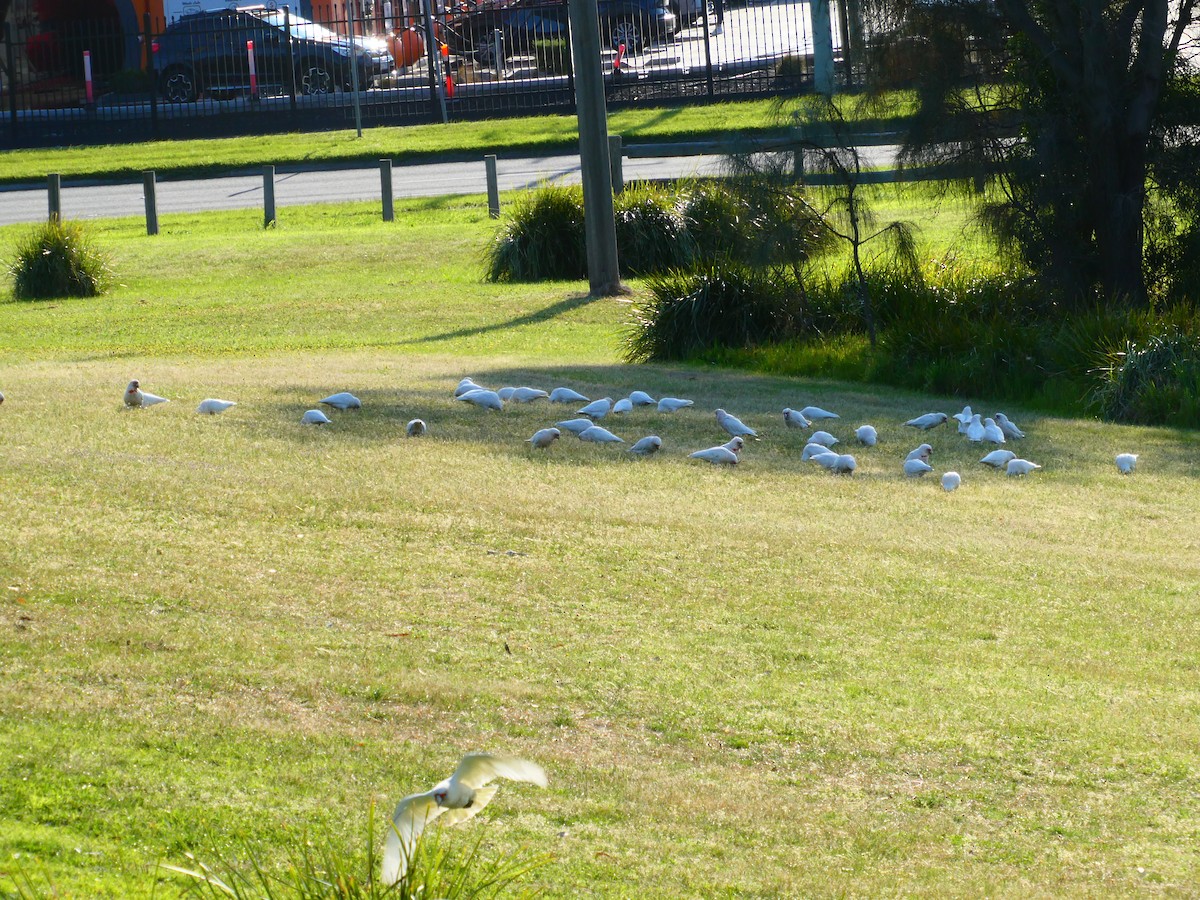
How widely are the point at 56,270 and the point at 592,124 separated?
22.9 feet

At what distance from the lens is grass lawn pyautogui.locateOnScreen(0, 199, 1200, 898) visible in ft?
13.8

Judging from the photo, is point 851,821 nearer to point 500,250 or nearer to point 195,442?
point 195,442

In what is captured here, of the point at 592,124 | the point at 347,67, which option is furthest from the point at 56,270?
the point at 347,67

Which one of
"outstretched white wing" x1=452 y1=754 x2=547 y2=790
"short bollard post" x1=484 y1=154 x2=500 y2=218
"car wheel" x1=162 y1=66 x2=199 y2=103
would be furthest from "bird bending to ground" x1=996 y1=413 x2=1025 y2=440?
"car wheel" x1=162 y1=66 x2=199 y2=103

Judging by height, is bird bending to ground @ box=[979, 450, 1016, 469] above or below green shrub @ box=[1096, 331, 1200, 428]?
below

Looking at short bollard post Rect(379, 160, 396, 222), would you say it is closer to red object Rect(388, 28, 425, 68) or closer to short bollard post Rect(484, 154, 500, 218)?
short bollard post Rect(484, 154, 500, 218)

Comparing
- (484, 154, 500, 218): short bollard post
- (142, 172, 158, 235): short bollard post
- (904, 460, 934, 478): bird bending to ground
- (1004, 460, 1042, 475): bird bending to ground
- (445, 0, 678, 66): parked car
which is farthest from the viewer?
(445, 0, 678, 66): parked car

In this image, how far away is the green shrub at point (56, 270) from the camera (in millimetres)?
18406

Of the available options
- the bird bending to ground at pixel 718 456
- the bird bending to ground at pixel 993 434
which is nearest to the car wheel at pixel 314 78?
the bird bending to ground at pixel 993 434

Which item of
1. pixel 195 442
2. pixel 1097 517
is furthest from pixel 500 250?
pixel 1097 517

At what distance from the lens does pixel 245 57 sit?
38.8 metres

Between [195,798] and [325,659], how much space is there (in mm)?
1218

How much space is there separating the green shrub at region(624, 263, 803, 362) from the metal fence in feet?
68.2

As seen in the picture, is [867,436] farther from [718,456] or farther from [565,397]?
[565,397]
